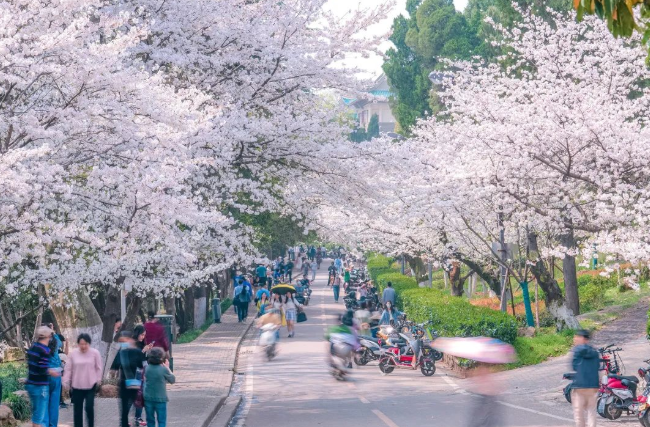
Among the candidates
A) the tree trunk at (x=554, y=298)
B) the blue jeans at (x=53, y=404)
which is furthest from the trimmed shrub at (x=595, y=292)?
the blue jeans at (x=53, y=404)

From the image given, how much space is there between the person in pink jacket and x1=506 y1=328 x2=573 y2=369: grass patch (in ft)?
38.8

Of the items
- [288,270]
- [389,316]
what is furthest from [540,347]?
[288,270]

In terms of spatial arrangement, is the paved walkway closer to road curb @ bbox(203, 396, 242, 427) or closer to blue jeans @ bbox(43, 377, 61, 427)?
road curb @ bbox(203, 396, 242, 427)

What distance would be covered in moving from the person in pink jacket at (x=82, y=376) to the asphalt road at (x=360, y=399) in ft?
10.5

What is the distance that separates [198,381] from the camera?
20172mm

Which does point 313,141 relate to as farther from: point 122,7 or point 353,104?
point 353,104

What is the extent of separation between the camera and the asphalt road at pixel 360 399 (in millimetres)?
14742

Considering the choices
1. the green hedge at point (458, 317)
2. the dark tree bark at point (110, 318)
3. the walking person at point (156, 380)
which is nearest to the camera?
the walking person at point (156, 380)

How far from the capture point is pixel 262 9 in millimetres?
21469

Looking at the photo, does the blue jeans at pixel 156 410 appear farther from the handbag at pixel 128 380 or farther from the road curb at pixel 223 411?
the road curb at pixel 223 411

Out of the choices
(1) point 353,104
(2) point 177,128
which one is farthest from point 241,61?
(1) point 353,104

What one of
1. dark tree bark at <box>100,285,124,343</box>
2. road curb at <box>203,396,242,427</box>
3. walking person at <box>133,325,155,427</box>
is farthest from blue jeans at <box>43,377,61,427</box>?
dark tree bark at <box>100,285,124,343</box>

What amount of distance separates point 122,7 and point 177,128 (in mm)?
5614

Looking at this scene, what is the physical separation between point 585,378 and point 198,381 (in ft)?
34.0
